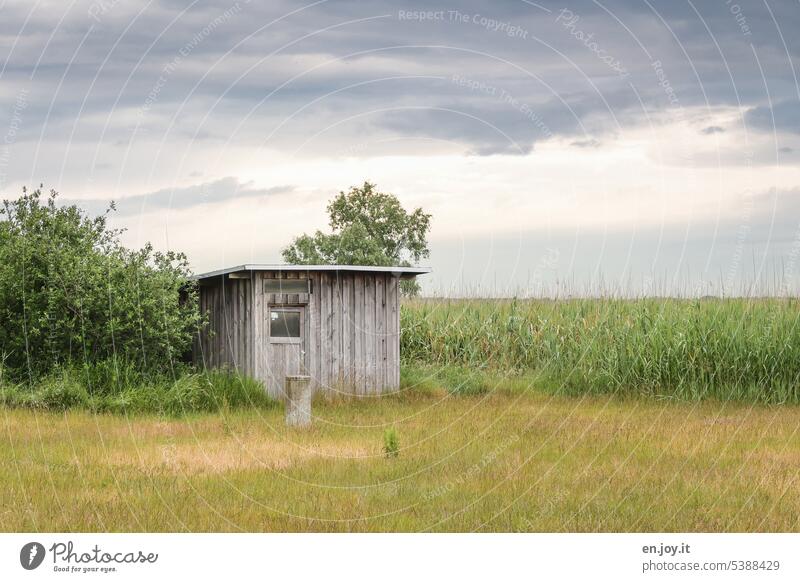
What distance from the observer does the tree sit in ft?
153

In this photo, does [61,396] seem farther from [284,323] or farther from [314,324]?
[314,324]

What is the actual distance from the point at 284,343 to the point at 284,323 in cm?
45

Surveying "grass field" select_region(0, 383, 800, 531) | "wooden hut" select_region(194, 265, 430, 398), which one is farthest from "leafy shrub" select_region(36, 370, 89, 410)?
"wooden hut" select_region(194, 265, 430, 398)

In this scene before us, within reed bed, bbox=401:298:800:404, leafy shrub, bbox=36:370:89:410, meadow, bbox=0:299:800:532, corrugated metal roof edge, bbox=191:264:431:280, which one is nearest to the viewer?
meadow, bbox=0:299:800:532

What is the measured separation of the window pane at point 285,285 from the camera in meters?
20.4

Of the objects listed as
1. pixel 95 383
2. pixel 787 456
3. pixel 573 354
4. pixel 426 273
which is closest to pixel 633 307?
pixel 573 354

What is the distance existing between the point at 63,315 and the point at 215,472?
31.2 ft

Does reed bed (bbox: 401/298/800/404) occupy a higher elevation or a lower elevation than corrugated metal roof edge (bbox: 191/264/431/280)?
lower

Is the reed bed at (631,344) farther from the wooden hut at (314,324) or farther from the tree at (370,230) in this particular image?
the tree at (370,230)

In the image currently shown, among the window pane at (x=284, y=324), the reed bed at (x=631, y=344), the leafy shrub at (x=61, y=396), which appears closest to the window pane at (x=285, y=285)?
the window pane at (x=284, y=324)

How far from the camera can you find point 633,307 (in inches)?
926

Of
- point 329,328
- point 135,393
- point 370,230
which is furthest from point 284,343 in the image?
point 370,230

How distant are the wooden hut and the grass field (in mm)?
2178
